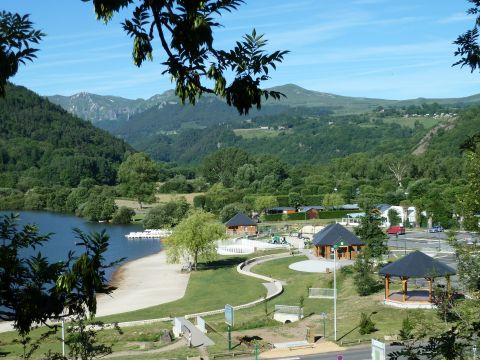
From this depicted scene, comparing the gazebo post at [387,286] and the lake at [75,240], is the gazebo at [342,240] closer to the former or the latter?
the gazebo post at [387,286]

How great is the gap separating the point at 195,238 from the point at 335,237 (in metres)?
11.8

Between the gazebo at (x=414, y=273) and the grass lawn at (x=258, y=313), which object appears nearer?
the grass lawn at (x=258, y=313)

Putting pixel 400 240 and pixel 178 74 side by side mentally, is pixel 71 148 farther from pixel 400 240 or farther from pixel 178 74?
pixel 178 74

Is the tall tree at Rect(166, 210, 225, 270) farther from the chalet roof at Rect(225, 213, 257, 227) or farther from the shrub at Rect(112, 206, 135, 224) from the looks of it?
the shrub at Rect(112, 206, 135, 224)

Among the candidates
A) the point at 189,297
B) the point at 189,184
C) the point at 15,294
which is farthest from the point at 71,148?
the point at 15,294

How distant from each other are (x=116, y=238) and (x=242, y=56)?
82.0 metres

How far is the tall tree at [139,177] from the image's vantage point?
410 feet

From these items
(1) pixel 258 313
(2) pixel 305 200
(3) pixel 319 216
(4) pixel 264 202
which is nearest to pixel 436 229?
(3) pixel 319 216

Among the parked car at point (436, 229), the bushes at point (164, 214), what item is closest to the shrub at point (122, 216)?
the bushes at point (164, 214)

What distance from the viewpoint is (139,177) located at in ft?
433

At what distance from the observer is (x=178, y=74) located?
19.8ft

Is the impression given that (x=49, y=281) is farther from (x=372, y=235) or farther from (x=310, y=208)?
(x=310, y=208)

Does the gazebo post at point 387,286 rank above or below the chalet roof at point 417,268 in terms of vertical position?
below

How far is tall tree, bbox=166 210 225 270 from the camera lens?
174ft
